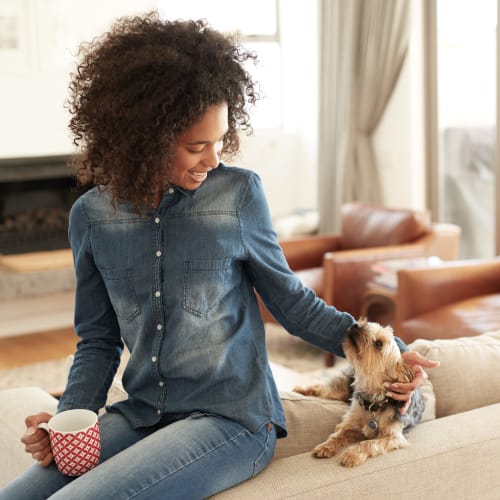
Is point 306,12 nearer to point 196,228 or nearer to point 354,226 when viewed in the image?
point 354,226

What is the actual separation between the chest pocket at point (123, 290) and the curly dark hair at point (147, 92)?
0.42 ft

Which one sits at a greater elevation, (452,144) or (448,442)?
(452,144)

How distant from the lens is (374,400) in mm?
1490

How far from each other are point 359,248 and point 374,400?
3.14m

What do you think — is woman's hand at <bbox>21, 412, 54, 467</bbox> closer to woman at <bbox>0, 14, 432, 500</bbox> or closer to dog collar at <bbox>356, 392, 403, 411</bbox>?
woman at <bbox>0, 14, 432, 500</bbox>

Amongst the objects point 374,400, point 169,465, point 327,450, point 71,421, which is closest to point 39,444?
point 71,421

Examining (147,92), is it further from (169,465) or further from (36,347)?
(36,347)

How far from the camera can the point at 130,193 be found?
4.61 feet

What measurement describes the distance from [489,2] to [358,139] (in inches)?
51.1

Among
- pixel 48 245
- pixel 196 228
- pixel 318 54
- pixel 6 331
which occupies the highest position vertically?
pixel 318 54

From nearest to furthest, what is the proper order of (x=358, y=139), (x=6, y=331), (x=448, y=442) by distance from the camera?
(x=448, y=442) < (x=6, y=331) < (x=358, y=139)

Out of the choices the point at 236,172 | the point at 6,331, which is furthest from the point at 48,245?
the point at 236,172

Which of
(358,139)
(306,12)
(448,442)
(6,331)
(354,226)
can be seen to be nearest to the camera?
(448,442)

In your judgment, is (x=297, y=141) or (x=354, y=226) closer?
(x=354, y=226)
